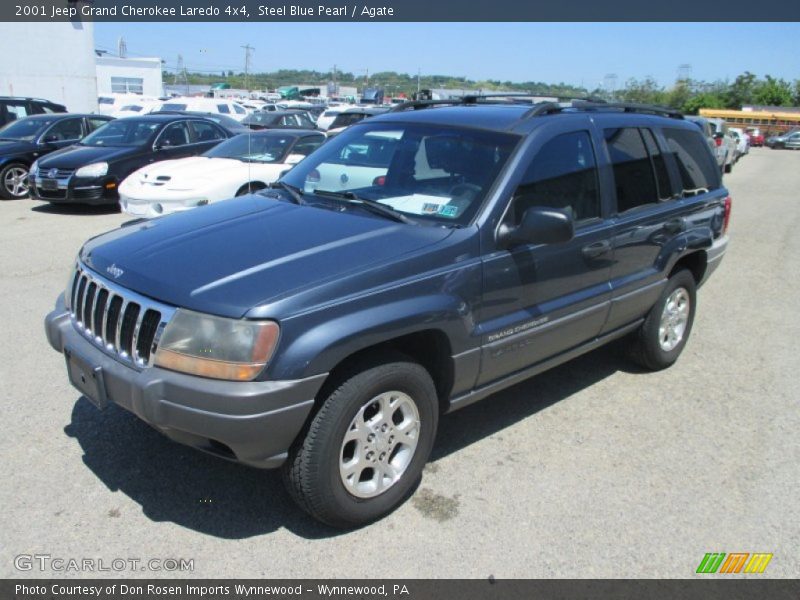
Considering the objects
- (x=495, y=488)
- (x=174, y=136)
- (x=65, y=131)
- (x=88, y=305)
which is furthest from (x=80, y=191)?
(x=495, y=488)

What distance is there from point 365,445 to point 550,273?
57.6 inches

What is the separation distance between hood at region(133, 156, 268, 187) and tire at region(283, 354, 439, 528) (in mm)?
6377

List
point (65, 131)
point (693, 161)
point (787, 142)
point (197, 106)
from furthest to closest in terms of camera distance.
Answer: point (787, 142) → point (197, 106) → point (65, 131) → point (693, 161)

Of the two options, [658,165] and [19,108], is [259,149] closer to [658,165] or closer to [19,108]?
[658,165]

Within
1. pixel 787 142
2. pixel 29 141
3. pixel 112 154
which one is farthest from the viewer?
pixel 787 142

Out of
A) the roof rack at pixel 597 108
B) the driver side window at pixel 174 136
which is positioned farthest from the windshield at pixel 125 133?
the roof rack at pixel 597 108

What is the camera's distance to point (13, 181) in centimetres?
1233

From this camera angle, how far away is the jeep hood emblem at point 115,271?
3.18 metres

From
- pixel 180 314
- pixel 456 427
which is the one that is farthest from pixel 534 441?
pixel 180 314

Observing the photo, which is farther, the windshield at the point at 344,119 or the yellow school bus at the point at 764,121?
the yellow school bus at the point at 764,121

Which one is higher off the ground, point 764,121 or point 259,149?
point 764,121

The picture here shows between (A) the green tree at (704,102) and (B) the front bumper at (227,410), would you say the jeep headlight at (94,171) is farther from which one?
(A) the green tree at (704,102)

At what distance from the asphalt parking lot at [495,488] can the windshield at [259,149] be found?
487cm

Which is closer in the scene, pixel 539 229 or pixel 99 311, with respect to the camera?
pixel 99 311
